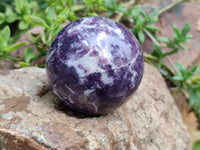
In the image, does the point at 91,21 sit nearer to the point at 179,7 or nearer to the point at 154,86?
the point at 154,86

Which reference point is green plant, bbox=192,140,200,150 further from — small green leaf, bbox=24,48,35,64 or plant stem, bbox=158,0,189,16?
small green leaf, bbox=24,48,35,64

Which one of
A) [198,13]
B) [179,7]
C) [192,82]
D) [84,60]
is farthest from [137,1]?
[84,60]

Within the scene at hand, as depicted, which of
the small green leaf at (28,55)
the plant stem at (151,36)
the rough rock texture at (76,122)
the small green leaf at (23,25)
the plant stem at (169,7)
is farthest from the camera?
the plant stem at (169,7)

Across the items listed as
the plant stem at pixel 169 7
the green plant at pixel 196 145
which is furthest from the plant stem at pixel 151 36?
the green plant at pixel 196 145

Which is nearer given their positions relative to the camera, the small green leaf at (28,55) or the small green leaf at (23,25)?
the small green leaf at (28,55)

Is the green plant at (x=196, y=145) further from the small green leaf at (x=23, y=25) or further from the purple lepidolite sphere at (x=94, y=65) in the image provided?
the small green leaf at (x=23, y=25)

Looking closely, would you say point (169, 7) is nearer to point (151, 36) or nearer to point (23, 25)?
point (151, 36)
